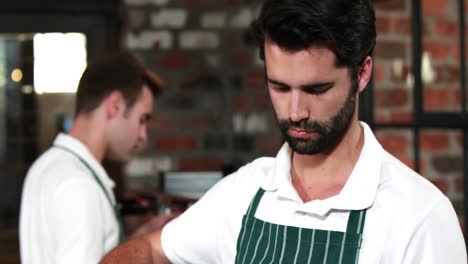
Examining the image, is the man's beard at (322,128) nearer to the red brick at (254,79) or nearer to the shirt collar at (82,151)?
the shirt collar at (82,151)

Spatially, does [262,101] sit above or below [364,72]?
below

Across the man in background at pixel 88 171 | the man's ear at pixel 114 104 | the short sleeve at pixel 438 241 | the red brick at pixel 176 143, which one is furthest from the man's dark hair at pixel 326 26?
the red brick at pixel 176 143

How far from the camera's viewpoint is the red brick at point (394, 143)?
277 centimetres

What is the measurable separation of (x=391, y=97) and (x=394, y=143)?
0.14 meters

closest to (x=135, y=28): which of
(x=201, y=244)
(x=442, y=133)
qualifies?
(x=442, y=133)

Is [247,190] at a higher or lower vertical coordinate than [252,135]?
higher

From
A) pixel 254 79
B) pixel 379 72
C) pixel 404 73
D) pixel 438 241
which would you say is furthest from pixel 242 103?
pixel 438 241

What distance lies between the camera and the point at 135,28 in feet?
13.9

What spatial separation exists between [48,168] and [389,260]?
131 cm

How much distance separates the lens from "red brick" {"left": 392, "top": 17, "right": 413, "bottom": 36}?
8.94ft

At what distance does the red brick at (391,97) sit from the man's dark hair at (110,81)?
0.71 m

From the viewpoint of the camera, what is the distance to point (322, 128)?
168cm

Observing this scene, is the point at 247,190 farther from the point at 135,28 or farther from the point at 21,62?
the point at 21,62

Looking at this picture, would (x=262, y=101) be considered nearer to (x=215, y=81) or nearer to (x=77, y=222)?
(x=215, y=81)
